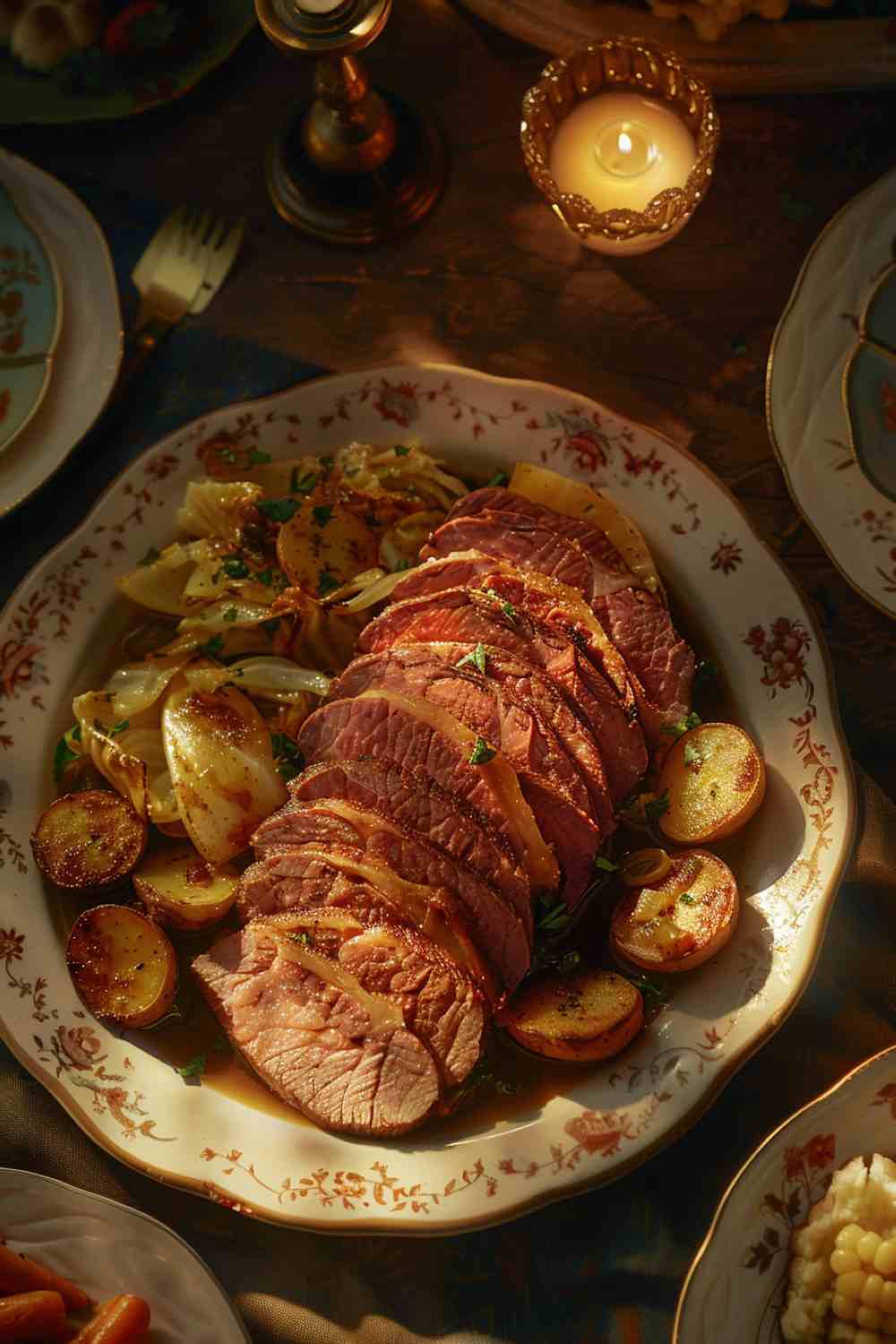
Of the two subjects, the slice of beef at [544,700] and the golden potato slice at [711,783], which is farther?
the golden potato slice at [711,783]

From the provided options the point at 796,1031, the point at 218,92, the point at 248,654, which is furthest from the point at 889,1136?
the point at 218,92

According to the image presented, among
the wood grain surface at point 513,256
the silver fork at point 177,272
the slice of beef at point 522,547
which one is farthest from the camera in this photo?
the silver fork at point 177,272

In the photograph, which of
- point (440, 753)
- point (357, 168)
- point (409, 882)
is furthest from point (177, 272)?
point (409, 882)

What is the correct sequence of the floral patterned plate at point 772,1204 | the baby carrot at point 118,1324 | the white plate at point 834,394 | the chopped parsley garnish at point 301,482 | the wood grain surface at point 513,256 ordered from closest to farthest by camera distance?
1. the floral patterned plate at point 772,1204
2. the baby carrot at point 118,1324
3. the white plate at point 834,394
4. the chopped parsley garnish at point 301,482
5. the wood grain surface at point 513,256

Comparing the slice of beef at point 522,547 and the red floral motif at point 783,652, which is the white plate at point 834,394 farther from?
the slice of beef at point 522,547

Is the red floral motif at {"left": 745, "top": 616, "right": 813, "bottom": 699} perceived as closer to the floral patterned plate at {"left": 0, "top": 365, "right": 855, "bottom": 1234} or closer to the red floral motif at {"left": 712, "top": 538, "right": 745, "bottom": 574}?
the floral patterned plate at {"left": 0, "top": 365, "right": 855, "bottom": 1234}

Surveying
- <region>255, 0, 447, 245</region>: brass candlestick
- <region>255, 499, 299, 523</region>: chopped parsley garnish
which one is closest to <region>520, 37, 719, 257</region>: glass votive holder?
<region>255, 0, 447, 245</region>: brass candlestick

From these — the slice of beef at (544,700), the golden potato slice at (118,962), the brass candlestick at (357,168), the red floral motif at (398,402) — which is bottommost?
the golden potato slice at (118,962)

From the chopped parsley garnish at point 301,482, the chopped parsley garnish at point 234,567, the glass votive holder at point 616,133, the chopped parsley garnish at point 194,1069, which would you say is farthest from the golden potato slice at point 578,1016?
the glass votive holder at point 616,133
